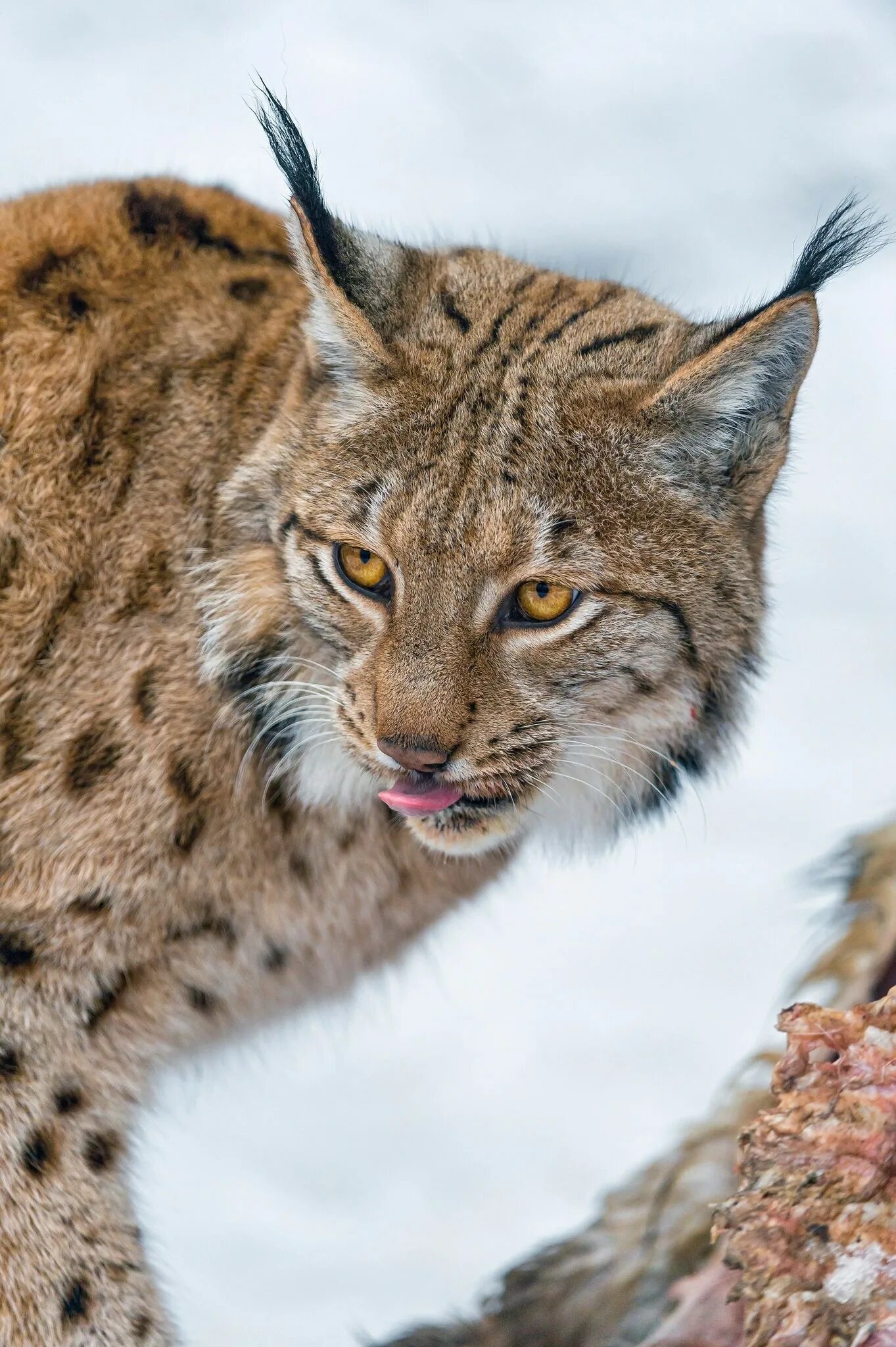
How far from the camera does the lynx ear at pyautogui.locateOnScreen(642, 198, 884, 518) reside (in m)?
1.99

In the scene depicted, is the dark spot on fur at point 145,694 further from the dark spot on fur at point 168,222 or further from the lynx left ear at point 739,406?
the lynx left ear at point 739,406

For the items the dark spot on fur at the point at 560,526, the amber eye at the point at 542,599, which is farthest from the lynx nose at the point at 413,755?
the dark spot on fur at the point at 560,526

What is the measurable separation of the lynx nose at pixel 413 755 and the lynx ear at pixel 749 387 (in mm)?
519

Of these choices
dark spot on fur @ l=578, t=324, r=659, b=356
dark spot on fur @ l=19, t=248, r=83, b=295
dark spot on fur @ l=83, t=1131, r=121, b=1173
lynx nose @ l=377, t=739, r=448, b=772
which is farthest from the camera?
dark spot on fur @ l=19, t=248, r=83, b=295

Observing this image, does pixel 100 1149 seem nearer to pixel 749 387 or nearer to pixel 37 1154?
pixel 37 1154

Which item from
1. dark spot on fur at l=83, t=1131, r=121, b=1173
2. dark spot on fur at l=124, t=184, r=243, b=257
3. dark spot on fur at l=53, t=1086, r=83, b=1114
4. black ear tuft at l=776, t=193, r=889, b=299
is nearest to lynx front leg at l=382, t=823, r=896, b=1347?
dark spot on fur at l=83, t=1131, r=121, b=1173

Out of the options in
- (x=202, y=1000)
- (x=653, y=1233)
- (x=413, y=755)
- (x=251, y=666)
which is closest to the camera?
(x=413, y=755)

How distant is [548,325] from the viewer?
223 centimetres

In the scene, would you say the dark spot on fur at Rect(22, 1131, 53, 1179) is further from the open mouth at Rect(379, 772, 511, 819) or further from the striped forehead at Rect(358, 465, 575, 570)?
the striped forehead at Rect(358, 465, 575, 570)

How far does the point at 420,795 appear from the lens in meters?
2.07

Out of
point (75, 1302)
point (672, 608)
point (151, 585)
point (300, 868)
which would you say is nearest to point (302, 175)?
point (151, 585)

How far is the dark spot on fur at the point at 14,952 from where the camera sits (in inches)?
87.4

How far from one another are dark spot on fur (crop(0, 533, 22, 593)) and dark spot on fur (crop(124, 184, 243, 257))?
1.82 ft

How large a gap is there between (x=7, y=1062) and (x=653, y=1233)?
133 centimetres
